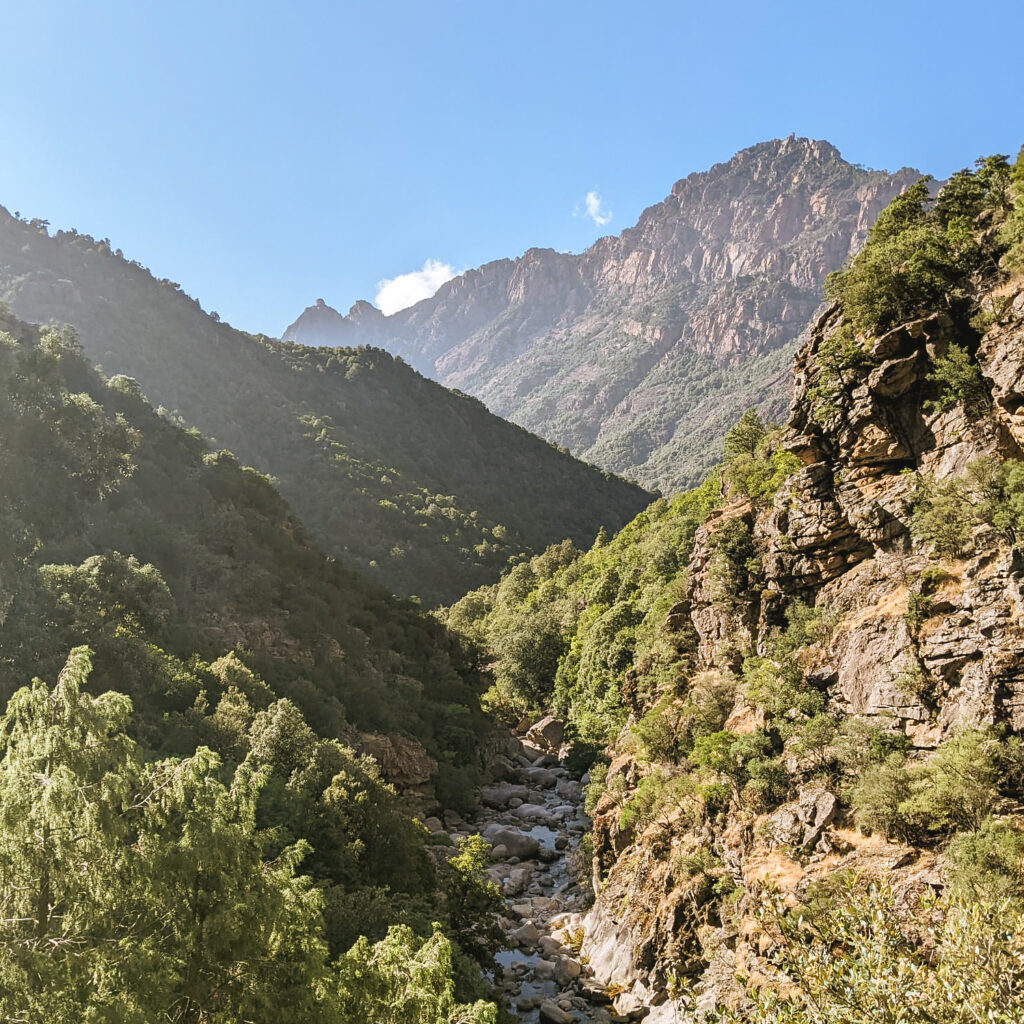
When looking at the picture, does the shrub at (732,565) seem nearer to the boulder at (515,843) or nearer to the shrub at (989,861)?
the shrub at (989,861)

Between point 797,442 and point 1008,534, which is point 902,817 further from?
point 797,442

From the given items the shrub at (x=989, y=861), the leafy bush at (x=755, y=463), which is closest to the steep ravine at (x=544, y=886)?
the shrub at (x=989, y=861)

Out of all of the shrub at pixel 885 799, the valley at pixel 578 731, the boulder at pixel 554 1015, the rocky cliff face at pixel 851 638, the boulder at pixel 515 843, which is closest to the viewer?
the valley at pixel 578 731

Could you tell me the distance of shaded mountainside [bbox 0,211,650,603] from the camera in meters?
82.6

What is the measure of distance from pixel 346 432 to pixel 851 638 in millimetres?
88194

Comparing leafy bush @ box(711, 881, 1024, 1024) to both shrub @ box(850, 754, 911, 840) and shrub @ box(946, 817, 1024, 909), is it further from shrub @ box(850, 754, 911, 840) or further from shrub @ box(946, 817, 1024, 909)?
shrub @ box(850, 754, 911, 840)

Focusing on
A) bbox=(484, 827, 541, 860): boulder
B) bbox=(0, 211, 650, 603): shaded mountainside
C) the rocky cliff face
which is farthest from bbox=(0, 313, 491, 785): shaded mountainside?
bbox=(0, 211, 650, 603): shaded mountainside

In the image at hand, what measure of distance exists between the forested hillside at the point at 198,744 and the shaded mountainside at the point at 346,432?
30.1m

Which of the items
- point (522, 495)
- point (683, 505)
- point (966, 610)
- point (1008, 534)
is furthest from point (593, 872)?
point (522, 495)

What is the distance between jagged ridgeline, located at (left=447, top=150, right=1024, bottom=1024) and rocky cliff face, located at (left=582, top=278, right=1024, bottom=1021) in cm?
7

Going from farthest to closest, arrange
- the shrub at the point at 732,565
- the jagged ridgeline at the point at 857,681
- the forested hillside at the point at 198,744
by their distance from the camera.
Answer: the shrub at the point at 732,565
the jagged ridgeline at the point at 857,681
the forested hillside at the point at 198,744

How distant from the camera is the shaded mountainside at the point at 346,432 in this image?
82625 millimetres

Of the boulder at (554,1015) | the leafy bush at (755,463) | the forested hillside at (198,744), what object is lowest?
the boulder at (554,1015)

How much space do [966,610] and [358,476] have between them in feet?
258
